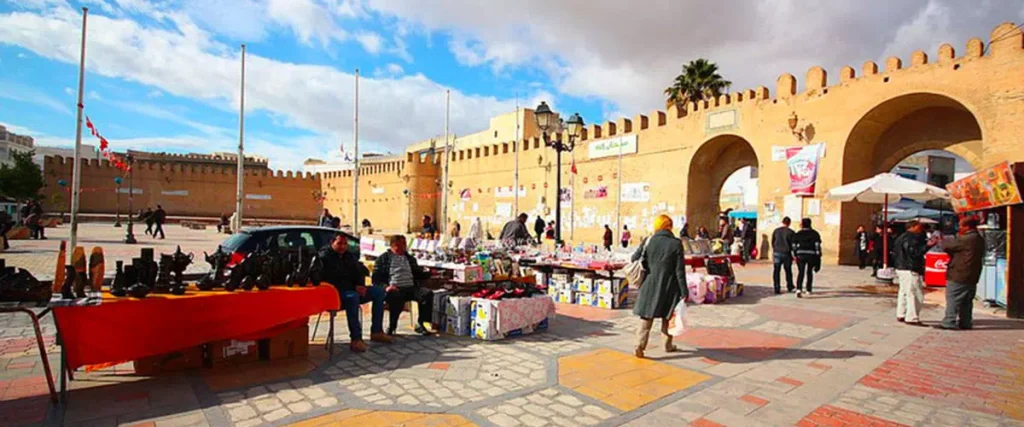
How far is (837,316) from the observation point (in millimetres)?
8203

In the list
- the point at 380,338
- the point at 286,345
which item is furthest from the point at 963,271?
the point at 286,345

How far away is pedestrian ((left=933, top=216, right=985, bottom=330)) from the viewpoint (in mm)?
7059

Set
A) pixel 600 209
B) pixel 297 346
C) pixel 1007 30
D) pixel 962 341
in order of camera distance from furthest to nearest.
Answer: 1. pixel 600 209
2. pixel 1007 30
3. pixel 962 341
4. pixel 297 346

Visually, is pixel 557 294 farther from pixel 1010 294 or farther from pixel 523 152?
pixel 523 152

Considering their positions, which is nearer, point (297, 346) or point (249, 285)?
point (249, 285)

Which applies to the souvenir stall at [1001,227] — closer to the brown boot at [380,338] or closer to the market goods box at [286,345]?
the brown boot at [380,338]

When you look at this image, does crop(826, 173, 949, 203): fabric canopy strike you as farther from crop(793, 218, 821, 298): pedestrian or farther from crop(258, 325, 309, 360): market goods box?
crop(258, 325, 309, 360): market goods box

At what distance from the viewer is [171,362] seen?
4793 millimetres

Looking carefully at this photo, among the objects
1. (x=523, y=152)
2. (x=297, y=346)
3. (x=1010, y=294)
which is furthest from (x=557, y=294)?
(x=523, y=152)

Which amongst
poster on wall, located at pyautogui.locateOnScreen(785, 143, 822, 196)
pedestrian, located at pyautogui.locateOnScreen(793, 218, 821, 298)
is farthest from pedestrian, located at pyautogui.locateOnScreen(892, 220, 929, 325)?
poster on wall, located at pyautogui.locateOnScreen(785, 143, 822, 196)

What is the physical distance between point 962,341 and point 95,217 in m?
47.5

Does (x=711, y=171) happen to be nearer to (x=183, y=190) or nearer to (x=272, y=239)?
(x=272, y=239)

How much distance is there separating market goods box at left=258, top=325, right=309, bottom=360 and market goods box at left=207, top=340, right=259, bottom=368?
0.09m

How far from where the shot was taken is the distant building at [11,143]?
6341cm
